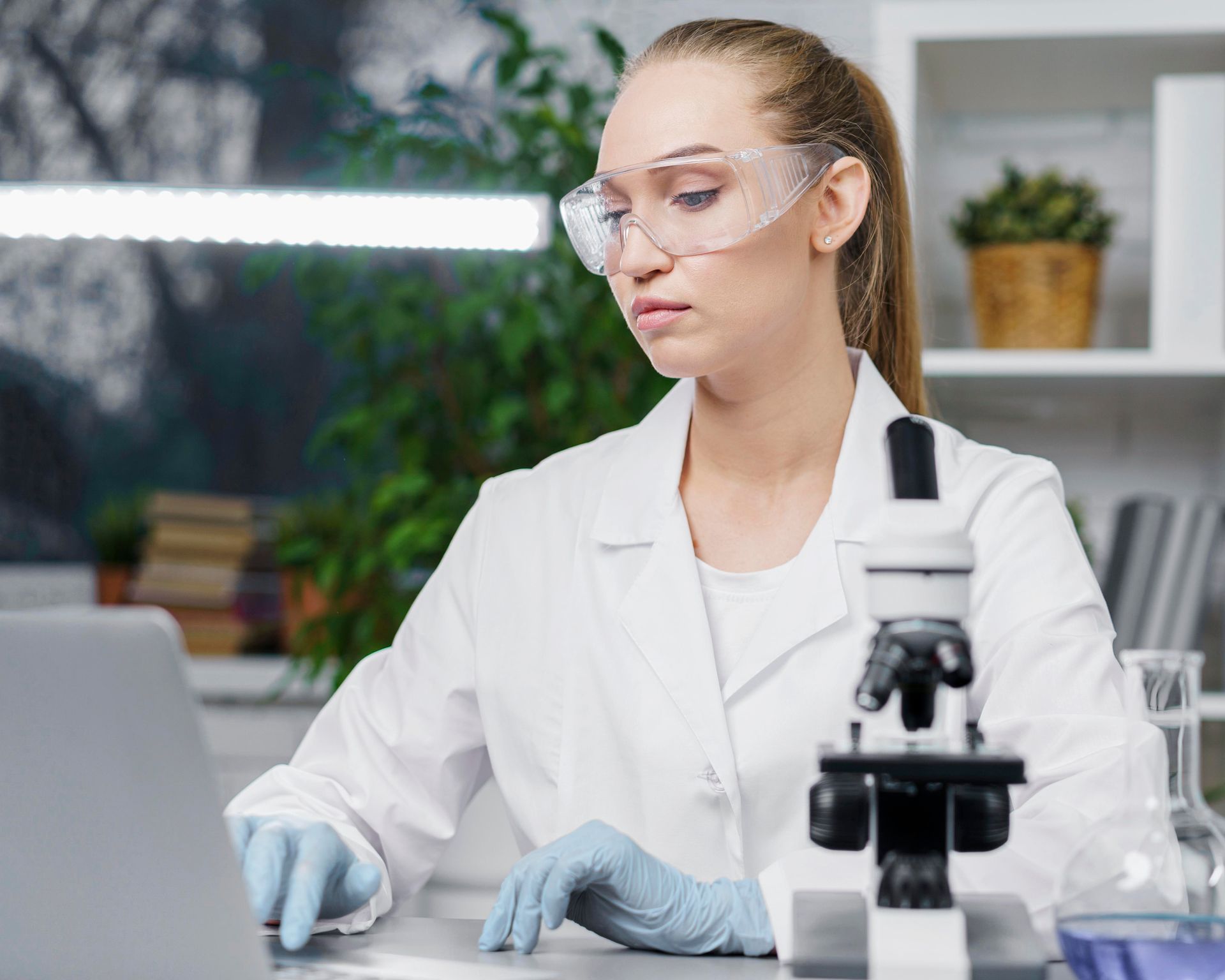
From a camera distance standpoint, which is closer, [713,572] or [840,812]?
[840,812]

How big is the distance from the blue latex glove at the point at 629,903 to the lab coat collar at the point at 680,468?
0.44 metres

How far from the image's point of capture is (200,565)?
9.46ft

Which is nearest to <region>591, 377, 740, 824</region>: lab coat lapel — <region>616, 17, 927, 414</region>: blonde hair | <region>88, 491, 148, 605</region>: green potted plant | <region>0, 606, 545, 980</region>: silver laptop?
<region>616, 17, 927, 414</region>: blonde hair

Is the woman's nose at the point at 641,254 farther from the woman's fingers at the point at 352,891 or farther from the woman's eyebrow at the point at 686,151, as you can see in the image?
Answer: the woman's fingers at the point at 352,891

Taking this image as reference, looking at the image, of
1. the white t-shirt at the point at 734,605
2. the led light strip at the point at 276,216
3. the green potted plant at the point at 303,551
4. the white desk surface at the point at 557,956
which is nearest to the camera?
the white desk surface at the point at 557,956

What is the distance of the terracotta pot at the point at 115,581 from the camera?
292cm

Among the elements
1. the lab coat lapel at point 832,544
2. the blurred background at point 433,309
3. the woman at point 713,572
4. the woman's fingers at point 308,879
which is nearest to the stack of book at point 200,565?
the blurred background at point 433,309

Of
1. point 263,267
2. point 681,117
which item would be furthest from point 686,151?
point 263,267

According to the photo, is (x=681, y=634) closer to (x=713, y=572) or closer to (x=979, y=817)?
(x=713, y=572)

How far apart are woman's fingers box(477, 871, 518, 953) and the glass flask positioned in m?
0.37

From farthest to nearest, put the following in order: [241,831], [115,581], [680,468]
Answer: [115,581]
[680,468]
[241,831]

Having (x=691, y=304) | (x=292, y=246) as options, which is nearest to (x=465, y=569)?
(x=691, y=304)

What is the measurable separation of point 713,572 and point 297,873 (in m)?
0.54

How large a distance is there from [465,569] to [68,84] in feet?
6.52
